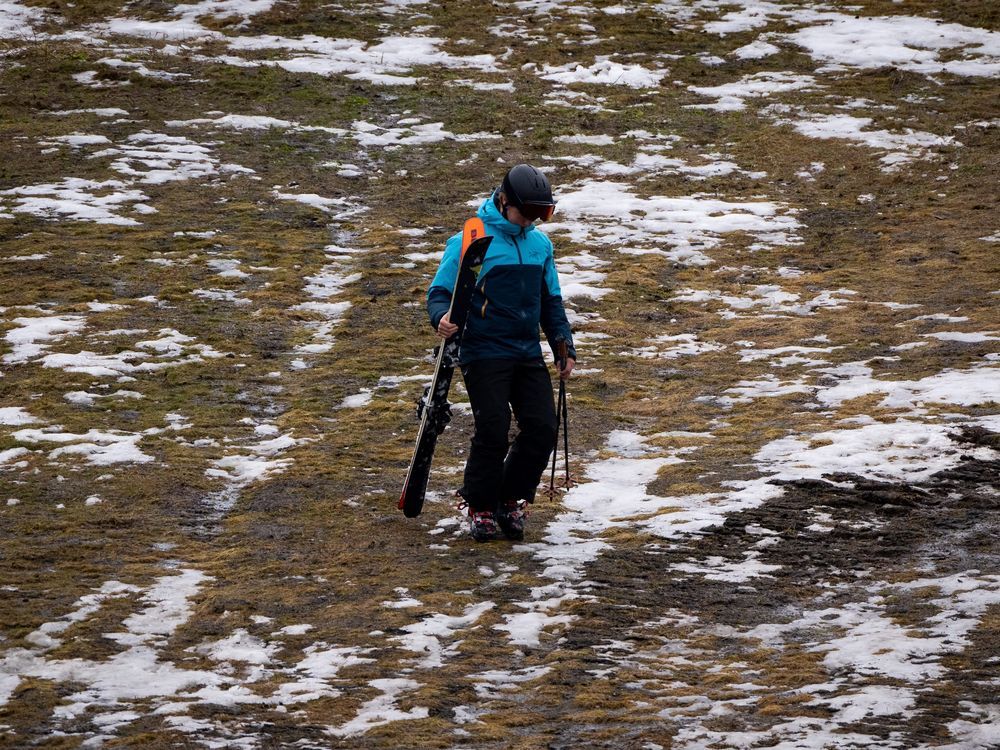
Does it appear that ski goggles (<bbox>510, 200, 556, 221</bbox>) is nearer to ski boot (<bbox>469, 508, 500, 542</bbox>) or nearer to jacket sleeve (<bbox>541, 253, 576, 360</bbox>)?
jacket sleeve (<bbox>541, 253, 576, 360</bbox>)

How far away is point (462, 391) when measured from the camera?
453 inches

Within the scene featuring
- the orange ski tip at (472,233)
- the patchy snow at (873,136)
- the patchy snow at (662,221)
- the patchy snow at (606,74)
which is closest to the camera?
the orange ski tip at (472,233)

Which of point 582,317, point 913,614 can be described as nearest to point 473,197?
point 582,317

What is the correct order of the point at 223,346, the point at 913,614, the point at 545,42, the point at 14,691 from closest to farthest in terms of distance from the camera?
1. the point at 14,691
2. the point at 913,614
3. the point at 223,346
4. the point at 545,42

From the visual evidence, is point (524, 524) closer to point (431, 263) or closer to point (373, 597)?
point (373, 597)

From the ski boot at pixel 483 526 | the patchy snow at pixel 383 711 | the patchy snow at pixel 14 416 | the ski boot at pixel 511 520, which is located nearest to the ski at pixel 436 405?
the ski boot at pixel 483 526

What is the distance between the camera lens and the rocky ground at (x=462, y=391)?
19.8ft

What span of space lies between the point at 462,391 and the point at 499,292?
11.1 feet

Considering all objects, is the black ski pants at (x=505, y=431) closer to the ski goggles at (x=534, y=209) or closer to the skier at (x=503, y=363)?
the skier at (x=503, y=363)

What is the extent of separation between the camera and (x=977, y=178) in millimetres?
16547

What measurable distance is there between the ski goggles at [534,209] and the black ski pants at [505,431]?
1.06 metres

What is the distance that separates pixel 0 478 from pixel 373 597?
364 centimetres

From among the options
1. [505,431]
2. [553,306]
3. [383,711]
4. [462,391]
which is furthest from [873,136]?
[383,711]

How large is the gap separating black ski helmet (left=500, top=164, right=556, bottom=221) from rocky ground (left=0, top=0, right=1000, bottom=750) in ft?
7.94
